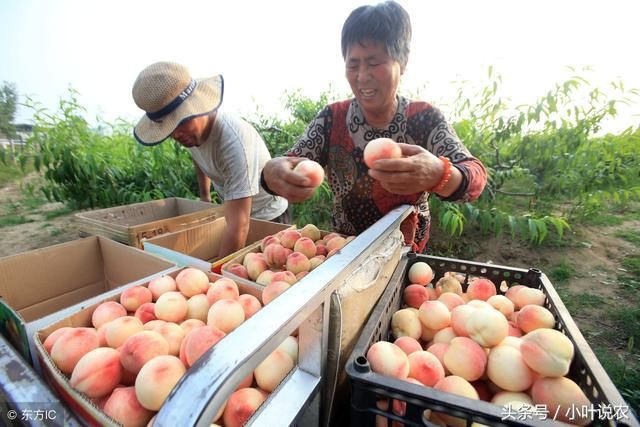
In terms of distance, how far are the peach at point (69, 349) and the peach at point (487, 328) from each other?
3.35 ft

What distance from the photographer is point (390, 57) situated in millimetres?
1300

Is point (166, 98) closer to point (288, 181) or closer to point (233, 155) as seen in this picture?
point (233, 155)

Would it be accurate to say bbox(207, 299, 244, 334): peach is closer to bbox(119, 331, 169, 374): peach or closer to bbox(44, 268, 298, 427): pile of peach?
bbox(44, 268, 298, 427): pile of peach

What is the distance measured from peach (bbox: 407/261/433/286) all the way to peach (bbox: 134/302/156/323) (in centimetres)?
88

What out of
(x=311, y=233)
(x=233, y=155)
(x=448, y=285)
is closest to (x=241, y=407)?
(x=448, y=285)

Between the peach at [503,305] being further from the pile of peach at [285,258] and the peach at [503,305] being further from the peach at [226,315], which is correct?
the peach at [226,315]

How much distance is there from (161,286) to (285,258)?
500 mm

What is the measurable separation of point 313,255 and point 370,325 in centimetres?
69

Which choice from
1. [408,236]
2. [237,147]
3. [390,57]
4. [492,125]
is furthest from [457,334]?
[492,125]

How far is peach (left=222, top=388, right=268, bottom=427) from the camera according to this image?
27.2 inches

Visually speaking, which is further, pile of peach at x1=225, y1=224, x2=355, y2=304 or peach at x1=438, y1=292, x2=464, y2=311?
pile of peach at x1=225, y1=224, x2=355, y2=304

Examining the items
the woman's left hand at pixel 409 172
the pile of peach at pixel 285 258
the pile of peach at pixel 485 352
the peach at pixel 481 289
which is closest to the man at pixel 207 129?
the pile of peach at pixel 285 258

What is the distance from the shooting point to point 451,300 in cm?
104

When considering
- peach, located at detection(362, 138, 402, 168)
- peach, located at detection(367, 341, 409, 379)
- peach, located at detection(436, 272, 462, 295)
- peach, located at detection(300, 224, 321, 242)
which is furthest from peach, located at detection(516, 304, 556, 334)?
peach, located at detection(300, 224, 321, 242)
